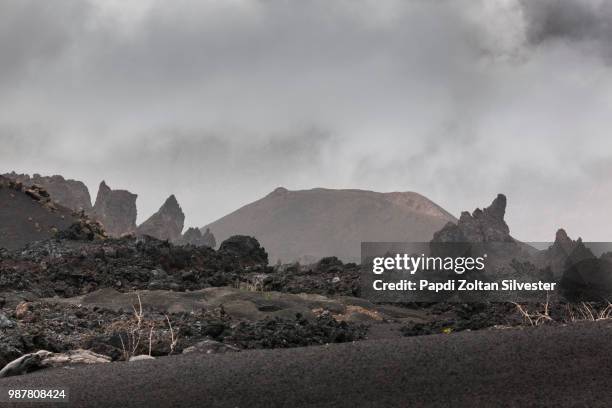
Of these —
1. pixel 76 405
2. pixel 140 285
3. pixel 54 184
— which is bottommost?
pixel 76 405

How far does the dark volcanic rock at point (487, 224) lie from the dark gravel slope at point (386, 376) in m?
81.9

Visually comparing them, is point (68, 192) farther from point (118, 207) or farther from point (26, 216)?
point (26, 216)

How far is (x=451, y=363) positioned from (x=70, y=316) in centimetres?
882

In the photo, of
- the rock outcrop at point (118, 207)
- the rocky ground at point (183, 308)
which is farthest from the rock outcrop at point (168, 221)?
the rocky ground at point (183, 308)

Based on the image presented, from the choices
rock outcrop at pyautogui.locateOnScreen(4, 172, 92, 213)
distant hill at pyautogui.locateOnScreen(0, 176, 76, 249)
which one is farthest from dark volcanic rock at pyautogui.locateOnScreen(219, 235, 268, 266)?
rock outcrop at pyautogui.locateOnScreen(4, 172, 92, 213)

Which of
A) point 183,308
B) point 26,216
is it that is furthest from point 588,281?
point 26,216

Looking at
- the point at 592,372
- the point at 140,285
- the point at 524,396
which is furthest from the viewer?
the point at 140,285

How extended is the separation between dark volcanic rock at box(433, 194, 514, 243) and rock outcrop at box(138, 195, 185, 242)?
75.8 metres

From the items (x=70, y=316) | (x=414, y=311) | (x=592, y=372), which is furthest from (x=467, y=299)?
(x=592, y=372)

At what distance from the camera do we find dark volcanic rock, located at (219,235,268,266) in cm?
2886

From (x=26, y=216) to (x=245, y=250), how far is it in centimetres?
1227

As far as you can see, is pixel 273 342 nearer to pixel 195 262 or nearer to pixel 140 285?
pixel 140 285

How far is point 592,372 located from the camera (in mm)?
6285

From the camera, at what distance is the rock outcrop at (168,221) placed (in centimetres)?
15657
